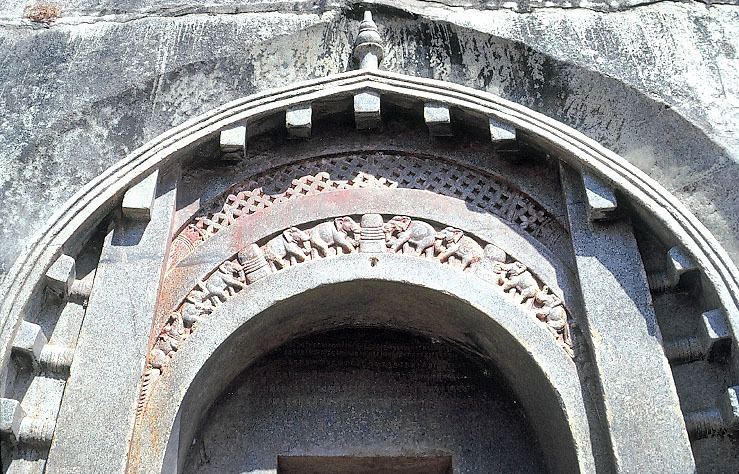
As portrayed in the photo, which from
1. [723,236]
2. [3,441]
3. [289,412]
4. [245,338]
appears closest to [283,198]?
[245,338]

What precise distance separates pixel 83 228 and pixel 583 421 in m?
2.85

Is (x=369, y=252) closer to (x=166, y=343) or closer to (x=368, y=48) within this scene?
(x=166, y=343)

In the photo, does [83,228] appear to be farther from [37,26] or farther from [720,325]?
[720,325]

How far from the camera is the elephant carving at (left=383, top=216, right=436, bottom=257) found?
5.08 meters

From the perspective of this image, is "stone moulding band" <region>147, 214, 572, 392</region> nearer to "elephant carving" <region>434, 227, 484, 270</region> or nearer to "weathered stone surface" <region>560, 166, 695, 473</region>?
"elephant carving" <region>434, 227, 484, 270</region>

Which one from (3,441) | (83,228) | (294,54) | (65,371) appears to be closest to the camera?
(3,441)

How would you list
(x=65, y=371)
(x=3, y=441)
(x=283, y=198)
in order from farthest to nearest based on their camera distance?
(x=283, y=198) → (x=65, y=371) → (x=3, y=441)

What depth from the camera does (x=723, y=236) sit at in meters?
4.81

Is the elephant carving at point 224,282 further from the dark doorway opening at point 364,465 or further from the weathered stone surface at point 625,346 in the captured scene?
the weathered stone surface at point 625,346

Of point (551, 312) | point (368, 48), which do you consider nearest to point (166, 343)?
point (551, 312)

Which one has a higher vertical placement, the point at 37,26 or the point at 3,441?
the point at 37,26

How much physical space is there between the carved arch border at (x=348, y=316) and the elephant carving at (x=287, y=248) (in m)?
0.07

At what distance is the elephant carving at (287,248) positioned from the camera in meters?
5.04

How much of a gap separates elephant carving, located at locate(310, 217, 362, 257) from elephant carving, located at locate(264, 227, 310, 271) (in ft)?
0.19
